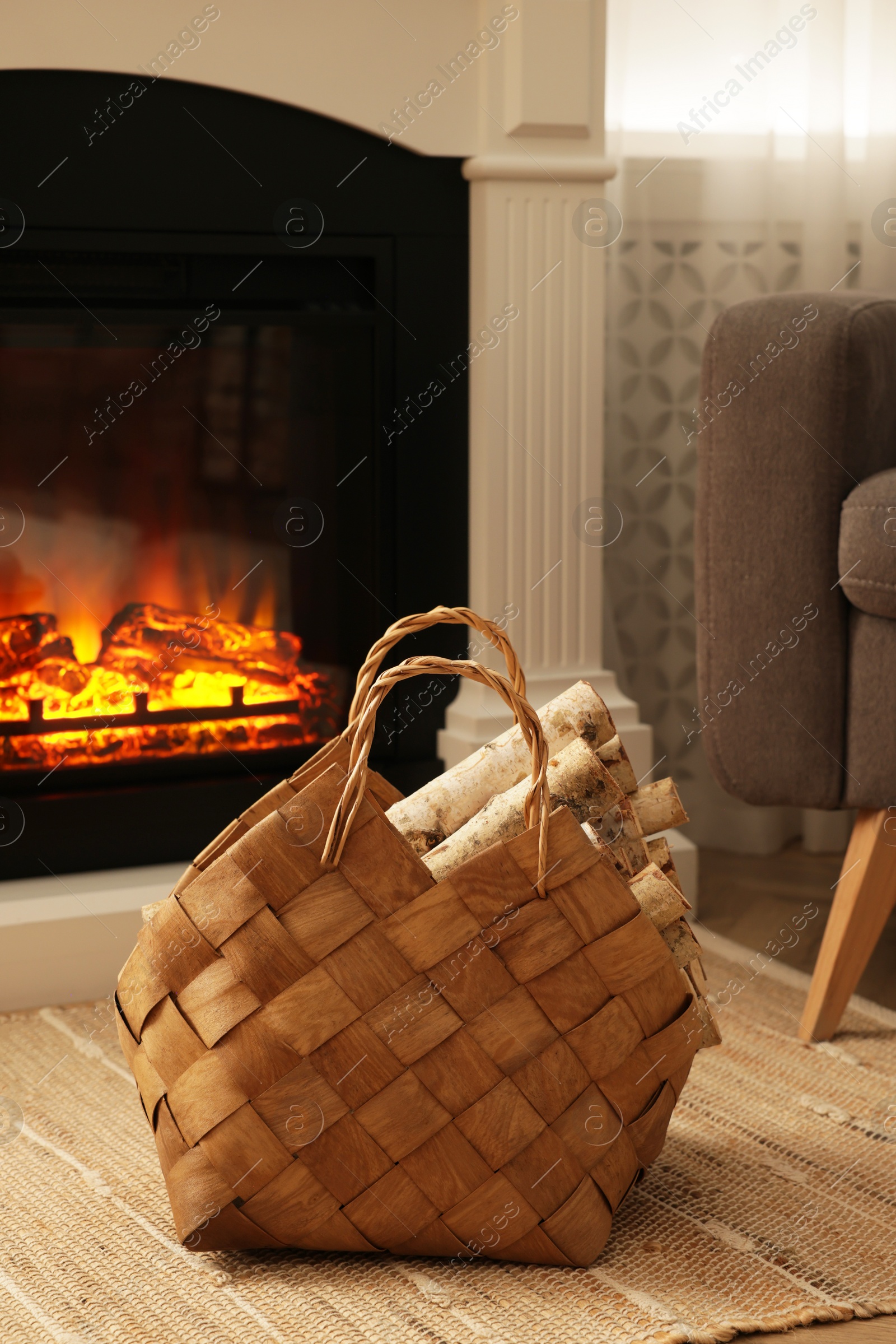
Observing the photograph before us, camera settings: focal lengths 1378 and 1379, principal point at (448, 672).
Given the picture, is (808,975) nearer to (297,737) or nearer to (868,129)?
(297,737)

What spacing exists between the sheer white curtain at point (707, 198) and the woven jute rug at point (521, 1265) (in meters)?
1.08

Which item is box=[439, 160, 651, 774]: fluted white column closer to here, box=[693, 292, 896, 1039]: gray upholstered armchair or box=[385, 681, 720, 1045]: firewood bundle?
box=[693, 292, 896, 1039]: gray upholstered armchair

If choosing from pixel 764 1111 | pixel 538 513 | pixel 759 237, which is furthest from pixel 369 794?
pixel 759 237

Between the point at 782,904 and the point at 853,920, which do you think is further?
the point at 782,904

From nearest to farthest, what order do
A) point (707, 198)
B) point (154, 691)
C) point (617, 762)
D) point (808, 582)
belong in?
point (617, 762) < point (808, 582) < point (154, 691) < point (707, 198)

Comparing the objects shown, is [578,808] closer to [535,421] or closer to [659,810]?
[659,810]

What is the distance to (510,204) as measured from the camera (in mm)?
1859

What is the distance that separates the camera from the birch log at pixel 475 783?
43.8 inches

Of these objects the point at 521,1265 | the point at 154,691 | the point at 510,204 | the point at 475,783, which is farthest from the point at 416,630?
the point at 510,204

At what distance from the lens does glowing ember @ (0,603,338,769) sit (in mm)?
1757

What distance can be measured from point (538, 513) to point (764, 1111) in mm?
909

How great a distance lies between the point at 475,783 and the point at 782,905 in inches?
38.7

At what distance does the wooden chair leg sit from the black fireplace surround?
0.66m

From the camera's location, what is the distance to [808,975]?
1.67 meters
